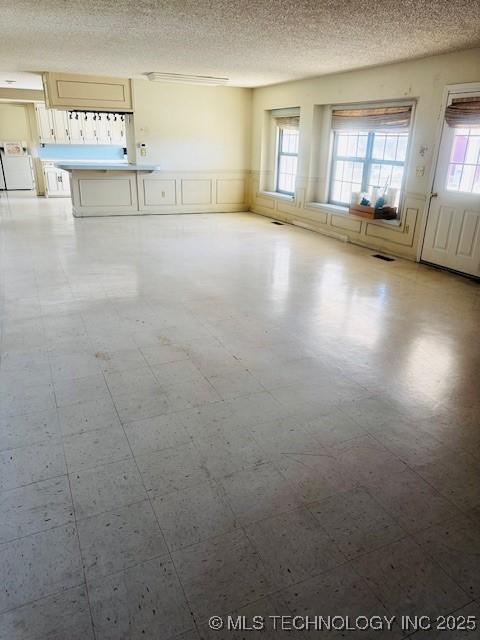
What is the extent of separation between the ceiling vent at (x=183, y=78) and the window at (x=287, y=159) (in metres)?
1.55

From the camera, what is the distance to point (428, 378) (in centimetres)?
303

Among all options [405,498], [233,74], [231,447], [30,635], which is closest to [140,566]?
[30,635]

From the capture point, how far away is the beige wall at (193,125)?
848 cm

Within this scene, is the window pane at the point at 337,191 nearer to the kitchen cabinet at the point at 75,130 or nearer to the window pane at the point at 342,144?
the window pane at the point at 342,144

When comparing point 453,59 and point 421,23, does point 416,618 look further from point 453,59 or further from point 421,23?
point 453,59

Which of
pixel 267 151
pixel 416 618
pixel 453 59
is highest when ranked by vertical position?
pixel 453 59

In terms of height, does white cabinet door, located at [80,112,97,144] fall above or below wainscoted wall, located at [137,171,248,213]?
above

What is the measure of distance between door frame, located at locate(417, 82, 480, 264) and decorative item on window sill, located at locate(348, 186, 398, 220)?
0.65 meters

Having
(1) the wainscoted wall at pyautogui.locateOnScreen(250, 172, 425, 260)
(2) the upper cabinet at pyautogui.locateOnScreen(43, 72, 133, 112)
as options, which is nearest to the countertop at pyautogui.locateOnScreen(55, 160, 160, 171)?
(2) the upper cabinet at pyautogui.locateOnScreen(43, 72, 133, 112)

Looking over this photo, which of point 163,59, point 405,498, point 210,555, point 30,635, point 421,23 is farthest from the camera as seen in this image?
point 163,59

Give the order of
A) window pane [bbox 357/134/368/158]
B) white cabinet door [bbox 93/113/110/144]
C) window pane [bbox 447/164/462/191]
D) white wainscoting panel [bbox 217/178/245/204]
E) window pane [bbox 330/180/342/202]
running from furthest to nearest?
white cabinet door [bbox 93/113/110/144], white wainscoting panel [bbox 217/178/245/204], window pane [bbox 330/180/342/202], window pane [bbox 357/134/368/158], window pane [bbox 447/164/462/191]

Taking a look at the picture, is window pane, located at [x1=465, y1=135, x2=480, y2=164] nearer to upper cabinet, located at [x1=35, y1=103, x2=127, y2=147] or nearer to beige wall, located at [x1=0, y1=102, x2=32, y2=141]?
upper cabinet, located at [x1=35, y1=103, x2=127, y2=147]

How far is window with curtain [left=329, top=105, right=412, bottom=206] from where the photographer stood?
6172 mm

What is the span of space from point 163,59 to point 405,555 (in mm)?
6361
